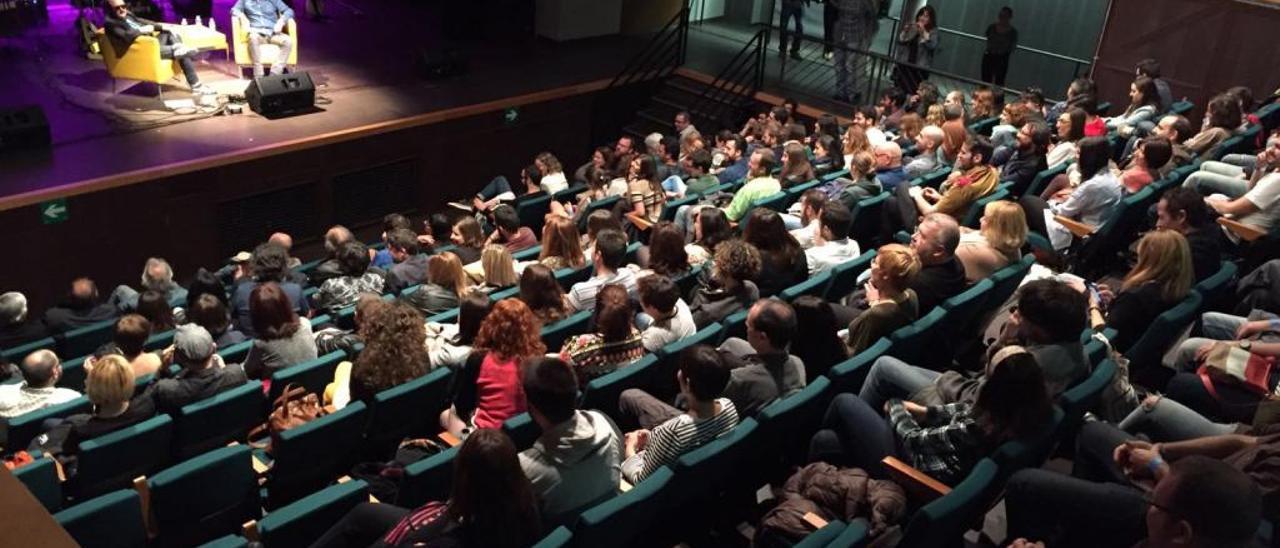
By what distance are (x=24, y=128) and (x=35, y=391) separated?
3726 mm

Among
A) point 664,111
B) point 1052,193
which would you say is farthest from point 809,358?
point 664,111

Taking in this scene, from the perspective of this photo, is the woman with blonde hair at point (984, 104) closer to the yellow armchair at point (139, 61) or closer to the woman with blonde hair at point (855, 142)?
the woman with blonde hair at point (855, 142)

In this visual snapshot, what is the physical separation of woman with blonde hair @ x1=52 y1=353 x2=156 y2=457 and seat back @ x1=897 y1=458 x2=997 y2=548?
2784 mm

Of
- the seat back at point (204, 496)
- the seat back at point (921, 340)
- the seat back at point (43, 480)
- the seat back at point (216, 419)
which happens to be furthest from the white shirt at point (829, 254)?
the seat back at point (43, 480)

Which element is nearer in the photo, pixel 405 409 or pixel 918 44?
pixel 405 409

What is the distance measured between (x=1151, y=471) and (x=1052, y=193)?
338cm

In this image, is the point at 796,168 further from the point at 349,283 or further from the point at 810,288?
the point at 349,283

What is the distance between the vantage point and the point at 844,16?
1022 centimetres

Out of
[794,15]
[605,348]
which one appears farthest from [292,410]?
[794,15]

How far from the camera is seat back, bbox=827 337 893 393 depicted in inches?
145

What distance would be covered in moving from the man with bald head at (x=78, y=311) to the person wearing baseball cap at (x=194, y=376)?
5.85 feet

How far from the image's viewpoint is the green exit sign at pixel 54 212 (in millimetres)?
6566

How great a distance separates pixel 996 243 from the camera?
474 centimetres

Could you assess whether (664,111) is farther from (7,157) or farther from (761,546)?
(761,546)
